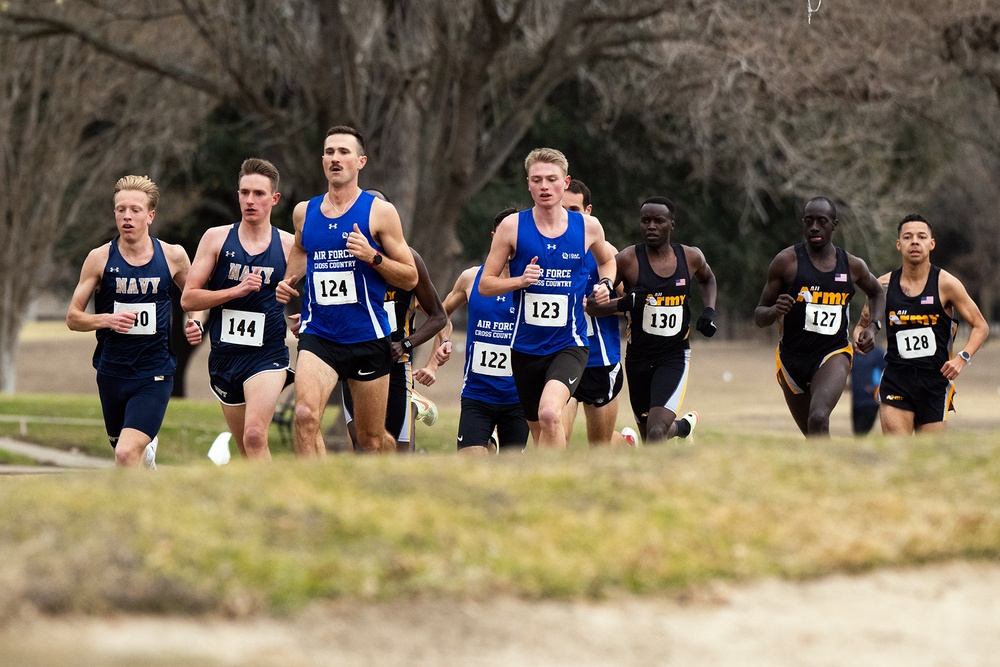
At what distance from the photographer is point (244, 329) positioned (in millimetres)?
9391

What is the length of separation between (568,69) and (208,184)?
9868mm

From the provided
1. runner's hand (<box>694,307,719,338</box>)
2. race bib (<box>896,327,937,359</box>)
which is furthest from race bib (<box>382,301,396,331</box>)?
race bib (<box>896,327,937,359</box>)

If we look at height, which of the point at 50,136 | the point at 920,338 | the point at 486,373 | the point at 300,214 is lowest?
the point at 486,373

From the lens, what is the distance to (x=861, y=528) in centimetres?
614

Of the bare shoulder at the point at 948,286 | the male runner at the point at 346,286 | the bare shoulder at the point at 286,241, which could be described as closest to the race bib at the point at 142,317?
the bare shoulder at the point at 286,241

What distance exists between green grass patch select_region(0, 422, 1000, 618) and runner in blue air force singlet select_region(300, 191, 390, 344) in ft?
7.22

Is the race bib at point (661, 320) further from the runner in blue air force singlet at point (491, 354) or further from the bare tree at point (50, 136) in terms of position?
the bare tree at point (50, 136)

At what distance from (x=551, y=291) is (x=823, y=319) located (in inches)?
Answer: 97.2

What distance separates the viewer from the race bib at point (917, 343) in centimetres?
1101

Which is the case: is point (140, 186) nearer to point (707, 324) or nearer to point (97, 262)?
point (97, 262)

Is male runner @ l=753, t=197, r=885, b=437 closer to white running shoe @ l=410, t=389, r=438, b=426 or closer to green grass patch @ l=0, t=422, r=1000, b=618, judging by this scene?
white running shoe @ l=410, t=389, r=438, b=426

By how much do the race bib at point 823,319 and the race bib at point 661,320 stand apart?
0.98m

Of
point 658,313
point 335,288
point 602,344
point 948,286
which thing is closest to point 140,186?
point 335,288

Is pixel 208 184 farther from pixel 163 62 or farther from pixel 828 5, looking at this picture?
pixel 828 5
